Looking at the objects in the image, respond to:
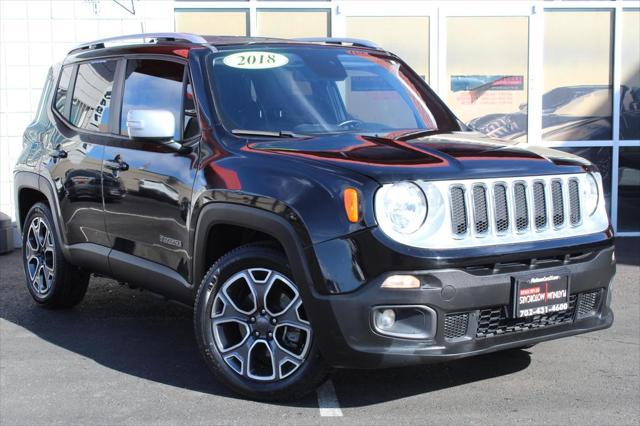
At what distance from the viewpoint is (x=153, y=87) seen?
5.52 meters

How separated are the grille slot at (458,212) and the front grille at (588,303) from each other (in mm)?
845

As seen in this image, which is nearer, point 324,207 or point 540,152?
point 324,207

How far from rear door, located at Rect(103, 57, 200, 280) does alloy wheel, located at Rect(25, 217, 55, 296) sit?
1.12m

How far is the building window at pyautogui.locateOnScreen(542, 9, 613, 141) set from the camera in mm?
10516

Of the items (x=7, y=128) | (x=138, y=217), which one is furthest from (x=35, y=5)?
(x=138, y=217)

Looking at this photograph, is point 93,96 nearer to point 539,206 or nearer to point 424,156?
point 424,156

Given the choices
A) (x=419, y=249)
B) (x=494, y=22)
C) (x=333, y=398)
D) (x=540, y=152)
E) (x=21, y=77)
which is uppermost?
(x=494, y=22)

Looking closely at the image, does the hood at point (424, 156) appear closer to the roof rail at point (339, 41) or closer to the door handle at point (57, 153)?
the roof rail at point (339, 41)

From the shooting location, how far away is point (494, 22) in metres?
10.5

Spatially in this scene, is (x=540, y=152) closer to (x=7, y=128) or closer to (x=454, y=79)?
(x=454, y=79)

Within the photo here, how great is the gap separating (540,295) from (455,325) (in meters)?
0.46

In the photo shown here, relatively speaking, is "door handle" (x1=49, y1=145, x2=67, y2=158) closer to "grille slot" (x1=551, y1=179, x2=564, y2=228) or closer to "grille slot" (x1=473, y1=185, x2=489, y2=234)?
"grille slot" (x1=473, y1=185, x2=489, y2=234)

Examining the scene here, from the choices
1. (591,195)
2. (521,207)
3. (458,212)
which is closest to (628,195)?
(591,195)

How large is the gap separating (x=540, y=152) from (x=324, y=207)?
53.2 inches
